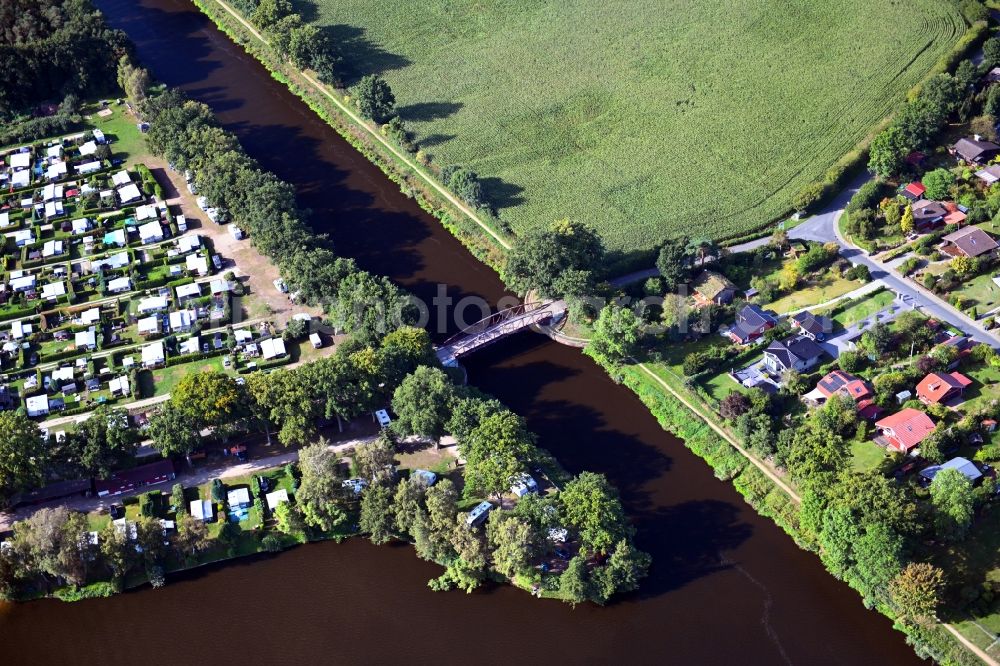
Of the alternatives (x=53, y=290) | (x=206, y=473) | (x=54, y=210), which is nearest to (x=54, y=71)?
(x=54, y=210)

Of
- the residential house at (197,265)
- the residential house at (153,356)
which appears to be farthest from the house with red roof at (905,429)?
the residential house at (197,265)

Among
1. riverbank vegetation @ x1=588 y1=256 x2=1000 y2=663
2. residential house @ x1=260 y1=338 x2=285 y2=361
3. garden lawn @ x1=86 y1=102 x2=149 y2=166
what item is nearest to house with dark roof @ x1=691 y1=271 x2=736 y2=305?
riverbank vegetation @ x1=588 y1=256 x2=1000 y2=663

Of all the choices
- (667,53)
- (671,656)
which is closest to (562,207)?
(667,53)

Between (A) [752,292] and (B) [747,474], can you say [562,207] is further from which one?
(B) [747,474]

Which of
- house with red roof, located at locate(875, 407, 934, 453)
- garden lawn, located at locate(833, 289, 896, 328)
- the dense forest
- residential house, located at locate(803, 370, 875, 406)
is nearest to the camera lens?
house with red roof, located at locate(875, 407, 934, 453)

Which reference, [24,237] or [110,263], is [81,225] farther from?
[110,263]

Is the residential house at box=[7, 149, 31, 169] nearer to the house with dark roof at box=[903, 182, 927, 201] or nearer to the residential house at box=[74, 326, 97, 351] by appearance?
the residential house at box=[74, 326, 97, 351]
